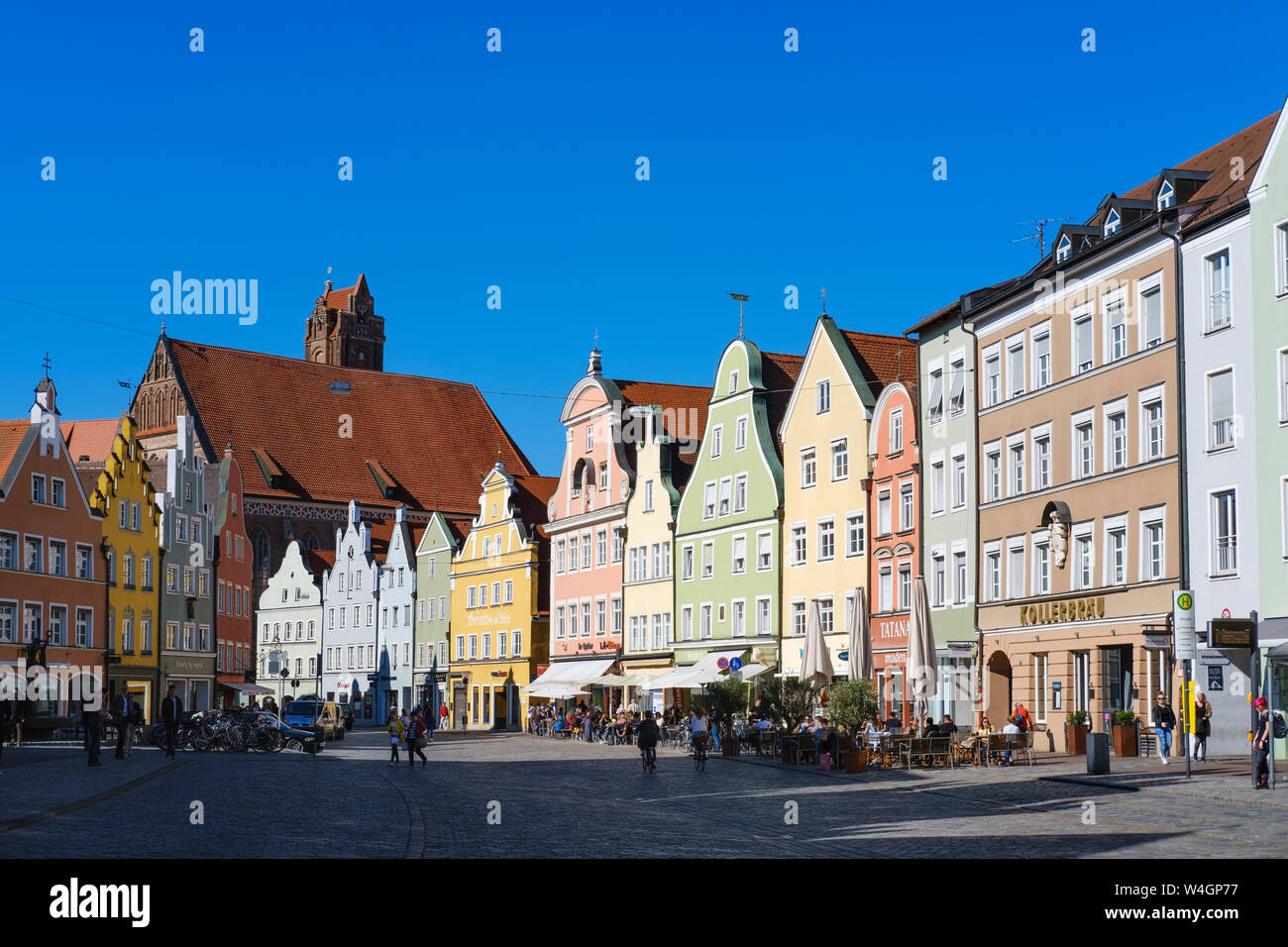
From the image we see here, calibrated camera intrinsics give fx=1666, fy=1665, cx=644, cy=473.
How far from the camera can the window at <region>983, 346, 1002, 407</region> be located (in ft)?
160

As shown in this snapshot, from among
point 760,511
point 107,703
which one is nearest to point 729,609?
point 760,511

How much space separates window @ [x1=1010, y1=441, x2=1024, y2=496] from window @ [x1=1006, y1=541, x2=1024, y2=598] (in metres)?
1.59

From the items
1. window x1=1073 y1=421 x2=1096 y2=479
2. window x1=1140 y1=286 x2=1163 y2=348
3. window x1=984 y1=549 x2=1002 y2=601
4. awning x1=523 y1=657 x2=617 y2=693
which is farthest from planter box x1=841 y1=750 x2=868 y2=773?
awning x1=523 y1=657 x2=617 y2=693

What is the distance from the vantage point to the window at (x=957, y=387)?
1987 inches

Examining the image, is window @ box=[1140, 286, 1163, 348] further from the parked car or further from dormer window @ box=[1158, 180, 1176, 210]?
the parked car

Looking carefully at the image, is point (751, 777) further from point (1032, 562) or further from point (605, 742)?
point (605, 742)

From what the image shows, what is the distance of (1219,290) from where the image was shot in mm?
38750

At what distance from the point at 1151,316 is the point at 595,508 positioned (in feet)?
127

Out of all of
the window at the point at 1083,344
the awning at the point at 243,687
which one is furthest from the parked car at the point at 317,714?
the window at the point at 1083,344

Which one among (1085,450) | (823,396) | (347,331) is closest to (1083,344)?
(1085,450)

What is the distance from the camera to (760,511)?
6269 cm

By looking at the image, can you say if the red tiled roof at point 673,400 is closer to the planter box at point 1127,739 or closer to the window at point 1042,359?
the window at point 1042,359

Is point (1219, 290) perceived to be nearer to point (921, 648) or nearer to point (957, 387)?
point (921, 648)
